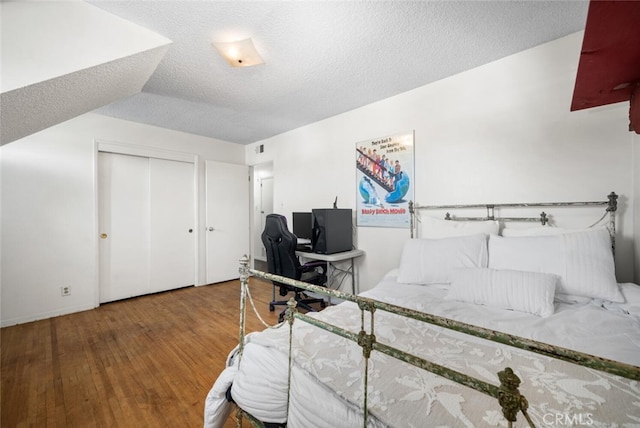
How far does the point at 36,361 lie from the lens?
200 cm

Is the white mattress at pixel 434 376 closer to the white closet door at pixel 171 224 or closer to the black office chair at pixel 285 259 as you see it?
the black office chair at pixel 285 259

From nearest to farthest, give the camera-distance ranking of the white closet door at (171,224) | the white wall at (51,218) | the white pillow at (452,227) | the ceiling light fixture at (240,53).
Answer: the ceiling light fixture at (240,53) < the white pillow at (452,227) < the white wall at (51,218) < the white closet door at (171,224)

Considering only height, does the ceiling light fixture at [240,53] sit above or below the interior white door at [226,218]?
above

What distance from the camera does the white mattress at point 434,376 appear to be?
28.0 inches

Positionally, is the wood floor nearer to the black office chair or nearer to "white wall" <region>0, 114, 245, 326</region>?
"white wall" <region>0, 114, 245, 326</region>

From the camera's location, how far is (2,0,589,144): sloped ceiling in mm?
1488

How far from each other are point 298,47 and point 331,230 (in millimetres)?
1699

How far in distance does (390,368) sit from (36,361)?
2860 mm

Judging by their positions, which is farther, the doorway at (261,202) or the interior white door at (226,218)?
the doorway at (261,202)

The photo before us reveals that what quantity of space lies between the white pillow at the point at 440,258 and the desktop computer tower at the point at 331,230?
87 centimetres

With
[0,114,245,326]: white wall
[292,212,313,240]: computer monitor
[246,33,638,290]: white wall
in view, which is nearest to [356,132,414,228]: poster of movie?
[246,33,638,290]: white wall

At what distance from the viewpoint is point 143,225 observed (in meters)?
3.61

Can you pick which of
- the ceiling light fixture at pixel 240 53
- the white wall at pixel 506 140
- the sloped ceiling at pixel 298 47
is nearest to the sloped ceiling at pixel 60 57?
the sloped ceiling at pixel 298 47

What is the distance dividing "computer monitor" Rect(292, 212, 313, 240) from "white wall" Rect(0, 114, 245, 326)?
255 cm
